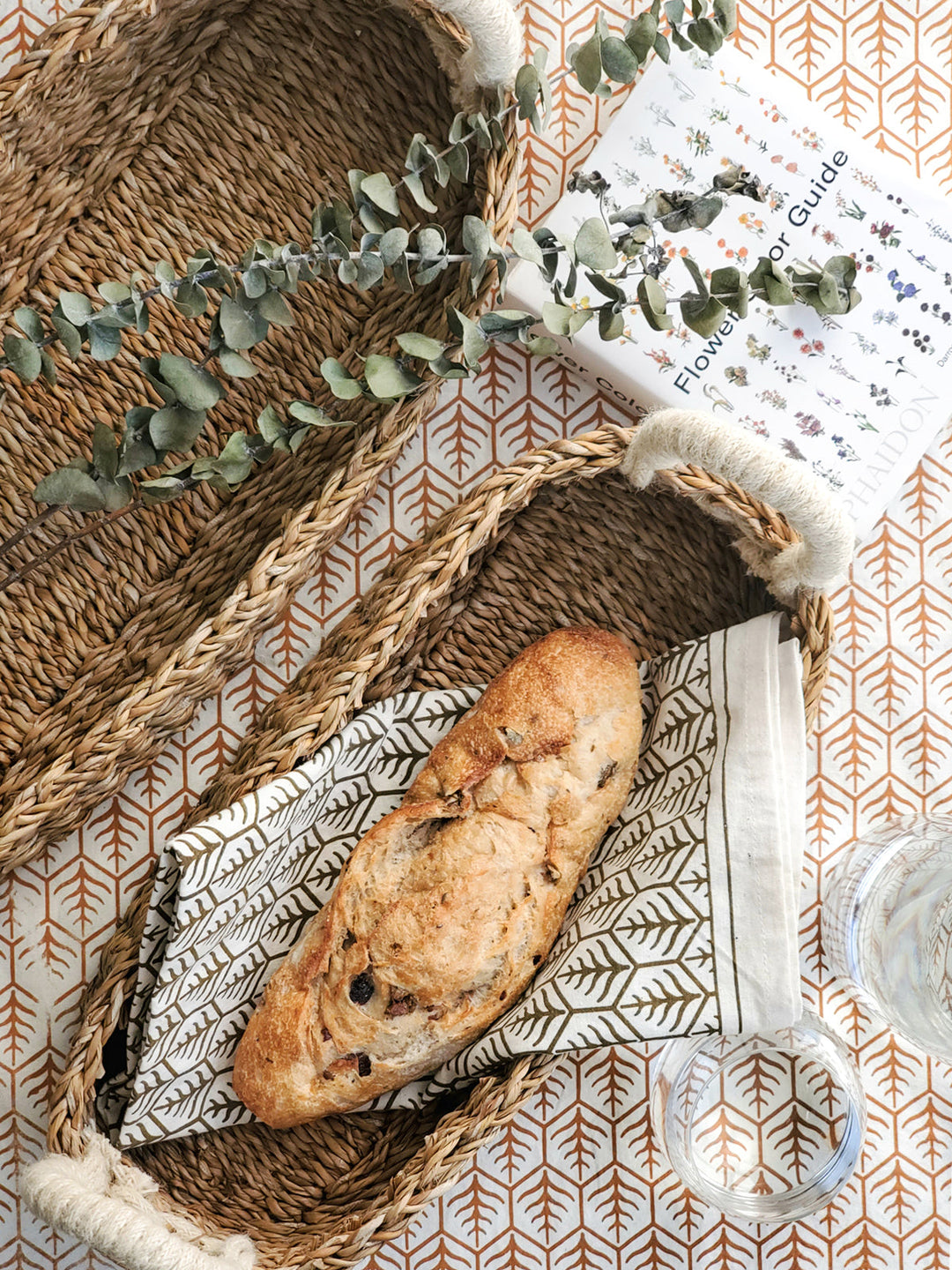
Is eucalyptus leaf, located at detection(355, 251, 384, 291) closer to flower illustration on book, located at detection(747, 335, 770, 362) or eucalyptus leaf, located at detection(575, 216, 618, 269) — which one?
A: eucalyptus leaf, located at detection(575, 216, 618, 269)

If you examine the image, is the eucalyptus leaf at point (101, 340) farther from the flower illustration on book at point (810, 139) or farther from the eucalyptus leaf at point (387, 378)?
the flower illustration on book at point (810, 139)

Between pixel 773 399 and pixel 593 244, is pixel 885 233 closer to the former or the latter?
pixel 773 399

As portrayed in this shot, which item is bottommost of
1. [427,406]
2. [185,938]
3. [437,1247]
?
[437,1247]

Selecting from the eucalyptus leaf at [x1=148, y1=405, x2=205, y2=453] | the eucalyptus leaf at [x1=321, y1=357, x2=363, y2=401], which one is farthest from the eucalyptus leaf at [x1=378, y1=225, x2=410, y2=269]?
the eucalyptus leaf at [x1=148, y1=405, x2=205, y2=453]

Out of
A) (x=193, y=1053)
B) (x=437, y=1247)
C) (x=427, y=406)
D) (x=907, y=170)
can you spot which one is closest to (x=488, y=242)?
(x=427, y=406)

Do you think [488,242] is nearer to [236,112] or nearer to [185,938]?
[236,112]
